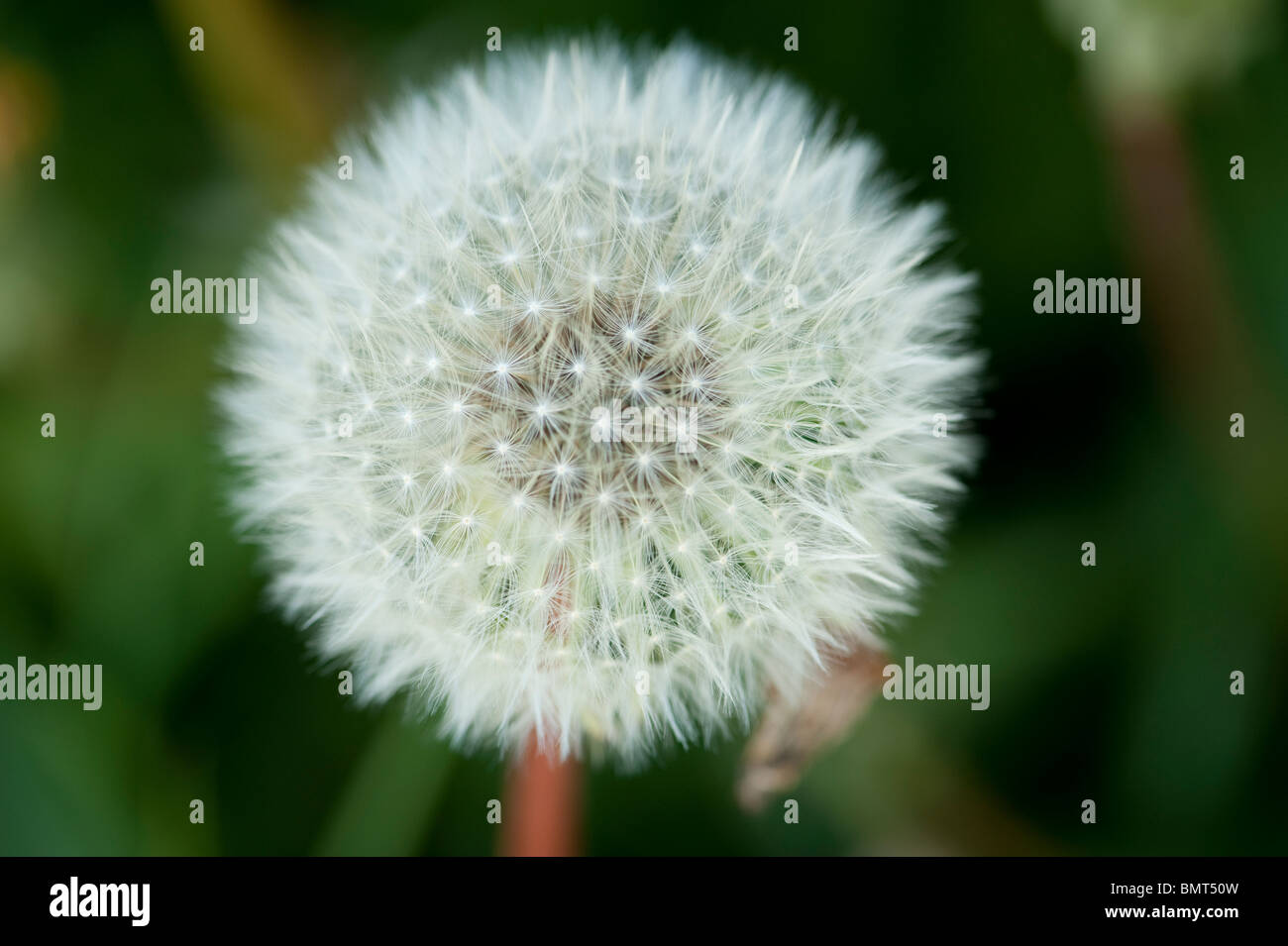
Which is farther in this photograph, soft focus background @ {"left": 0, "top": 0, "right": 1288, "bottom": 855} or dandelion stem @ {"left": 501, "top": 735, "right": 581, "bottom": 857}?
soft focus background @ {"left": 0, "top": 0, "right": 1288, "bottom": 855}

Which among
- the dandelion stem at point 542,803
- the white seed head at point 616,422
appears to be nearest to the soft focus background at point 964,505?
the dandelion stem at point 542,803

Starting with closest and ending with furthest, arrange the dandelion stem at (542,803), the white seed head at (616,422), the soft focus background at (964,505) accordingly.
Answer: the white seed head at (616,422), the dandelion stem at (542,803), the soft focus background at (964,505)

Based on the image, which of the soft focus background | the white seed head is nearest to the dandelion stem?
the white seed head

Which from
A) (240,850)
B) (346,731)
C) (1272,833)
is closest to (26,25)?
(346,731)

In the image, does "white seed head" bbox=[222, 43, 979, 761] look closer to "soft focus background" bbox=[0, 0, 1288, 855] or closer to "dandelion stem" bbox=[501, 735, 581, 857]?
"dandelion stem" bbox=[501, 735, 581, 857]

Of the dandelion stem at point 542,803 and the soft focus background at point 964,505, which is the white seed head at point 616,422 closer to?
the dandelion stem at point 542,803

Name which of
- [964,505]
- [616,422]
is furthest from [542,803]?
[964,505]
